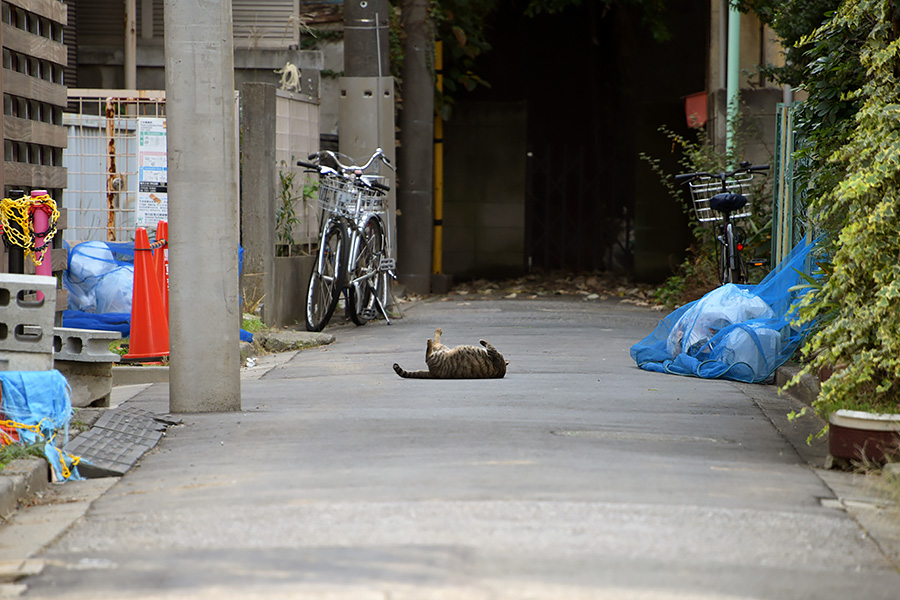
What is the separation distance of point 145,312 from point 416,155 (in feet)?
25.6

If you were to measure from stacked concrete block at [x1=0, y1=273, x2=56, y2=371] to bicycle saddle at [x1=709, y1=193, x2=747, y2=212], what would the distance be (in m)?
6.42

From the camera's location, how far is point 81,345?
620 centimetres

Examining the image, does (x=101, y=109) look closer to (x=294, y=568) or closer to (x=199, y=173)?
(x=199, y=173)

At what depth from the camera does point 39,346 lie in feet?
16.9

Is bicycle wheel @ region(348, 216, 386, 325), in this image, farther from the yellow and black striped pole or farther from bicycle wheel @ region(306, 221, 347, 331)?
the yellow and black striped pole

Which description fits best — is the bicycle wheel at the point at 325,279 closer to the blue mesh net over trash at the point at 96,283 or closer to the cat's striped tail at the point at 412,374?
the blue mesh net over trash at the point at 96,283

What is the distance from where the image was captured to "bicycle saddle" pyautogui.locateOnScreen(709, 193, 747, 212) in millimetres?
9836

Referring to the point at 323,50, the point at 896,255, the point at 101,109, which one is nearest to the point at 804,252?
the point at 896,255

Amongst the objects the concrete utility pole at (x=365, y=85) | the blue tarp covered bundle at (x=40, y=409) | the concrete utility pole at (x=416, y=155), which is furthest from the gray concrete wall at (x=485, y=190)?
the blue tarp covered bundle at (x=40, y=409)

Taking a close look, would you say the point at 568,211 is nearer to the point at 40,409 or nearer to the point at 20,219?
the point at 20,219

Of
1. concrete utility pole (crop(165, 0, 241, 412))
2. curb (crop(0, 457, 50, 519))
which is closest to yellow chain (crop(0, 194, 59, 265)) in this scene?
concrete utility pole (crop(165, 0, 241, 412))

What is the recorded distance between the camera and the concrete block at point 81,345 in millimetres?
6158

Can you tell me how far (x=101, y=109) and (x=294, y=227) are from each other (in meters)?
2.29

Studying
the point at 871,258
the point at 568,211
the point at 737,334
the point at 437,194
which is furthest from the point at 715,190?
the point at 568,211
